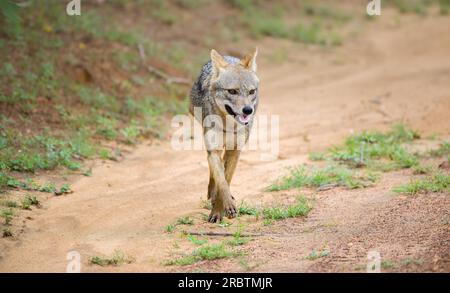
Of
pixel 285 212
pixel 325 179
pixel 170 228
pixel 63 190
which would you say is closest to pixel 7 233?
pixel 63 190

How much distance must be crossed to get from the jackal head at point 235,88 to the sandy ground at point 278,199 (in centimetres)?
124

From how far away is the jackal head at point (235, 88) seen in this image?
24.6 ft

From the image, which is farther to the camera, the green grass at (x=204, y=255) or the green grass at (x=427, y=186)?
the green grass at (x=427, y=186)

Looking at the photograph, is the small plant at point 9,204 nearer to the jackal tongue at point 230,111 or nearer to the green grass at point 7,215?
the green grass at point 7,215

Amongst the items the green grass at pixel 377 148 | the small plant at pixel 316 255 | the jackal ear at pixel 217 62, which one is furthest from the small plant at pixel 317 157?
the small plant at pixel 316 255

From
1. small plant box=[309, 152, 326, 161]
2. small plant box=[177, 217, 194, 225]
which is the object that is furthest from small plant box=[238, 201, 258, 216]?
small plant box=[309, 152, 326, 161]

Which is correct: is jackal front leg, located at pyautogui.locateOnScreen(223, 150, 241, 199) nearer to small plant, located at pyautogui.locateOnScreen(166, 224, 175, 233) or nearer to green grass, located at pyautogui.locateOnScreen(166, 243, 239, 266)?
small plant, located at pyautogui.locateOnScreen(166, 224, 175, 233)

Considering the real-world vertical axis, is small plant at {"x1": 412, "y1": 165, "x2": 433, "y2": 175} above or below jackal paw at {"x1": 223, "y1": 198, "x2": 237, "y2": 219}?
above

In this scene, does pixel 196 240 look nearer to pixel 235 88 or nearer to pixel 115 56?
pixel 235 88

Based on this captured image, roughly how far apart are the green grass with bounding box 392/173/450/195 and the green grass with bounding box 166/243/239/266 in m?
2.67

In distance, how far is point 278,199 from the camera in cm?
811

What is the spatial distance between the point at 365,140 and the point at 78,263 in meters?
5.88

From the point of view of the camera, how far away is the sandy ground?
608cm
